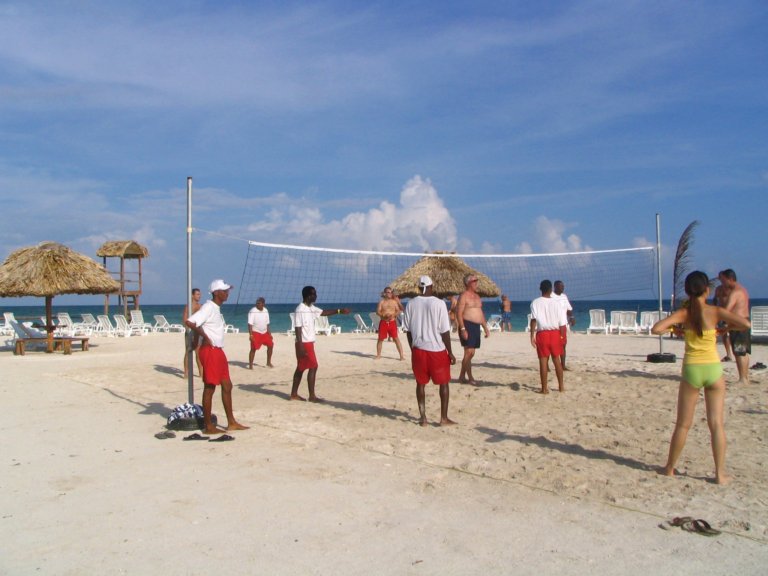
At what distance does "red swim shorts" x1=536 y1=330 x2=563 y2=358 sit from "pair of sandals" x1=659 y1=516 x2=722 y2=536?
4576 mm

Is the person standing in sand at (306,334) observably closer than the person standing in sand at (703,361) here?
No

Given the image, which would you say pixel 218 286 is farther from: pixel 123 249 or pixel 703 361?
pixel 123 249

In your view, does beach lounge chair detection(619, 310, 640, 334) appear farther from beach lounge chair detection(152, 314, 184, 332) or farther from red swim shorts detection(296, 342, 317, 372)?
beach lounge chair detection(152, 314, 184, 332)

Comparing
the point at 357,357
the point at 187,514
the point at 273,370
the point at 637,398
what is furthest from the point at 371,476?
the point at 357,357

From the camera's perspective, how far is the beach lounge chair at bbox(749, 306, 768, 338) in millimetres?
17312

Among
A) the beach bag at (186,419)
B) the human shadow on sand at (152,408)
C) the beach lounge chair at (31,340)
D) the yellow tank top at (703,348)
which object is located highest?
the yellow tank top at (703,348)

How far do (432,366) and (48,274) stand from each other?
1288 cm

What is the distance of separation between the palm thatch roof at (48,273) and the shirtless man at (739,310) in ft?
47.1

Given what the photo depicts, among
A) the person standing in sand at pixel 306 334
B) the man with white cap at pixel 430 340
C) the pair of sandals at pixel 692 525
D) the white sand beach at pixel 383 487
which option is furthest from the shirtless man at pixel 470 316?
the pair of sandals at pixel 692 525

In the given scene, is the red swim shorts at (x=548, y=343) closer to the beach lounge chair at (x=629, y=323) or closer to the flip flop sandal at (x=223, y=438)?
the flip flop sandal at (x=223, y=438)

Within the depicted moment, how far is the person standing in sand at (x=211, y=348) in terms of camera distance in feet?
21.0

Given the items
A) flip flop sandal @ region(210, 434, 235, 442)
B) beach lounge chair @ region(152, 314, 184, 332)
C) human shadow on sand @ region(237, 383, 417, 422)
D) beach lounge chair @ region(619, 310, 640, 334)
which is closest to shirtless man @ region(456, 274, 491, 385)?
human shadow on sand @ region(237, 383, 417, 422)

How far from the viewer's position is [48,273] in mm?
16406

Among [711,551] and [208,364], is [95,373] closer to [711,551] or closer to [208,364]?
[208,364]
